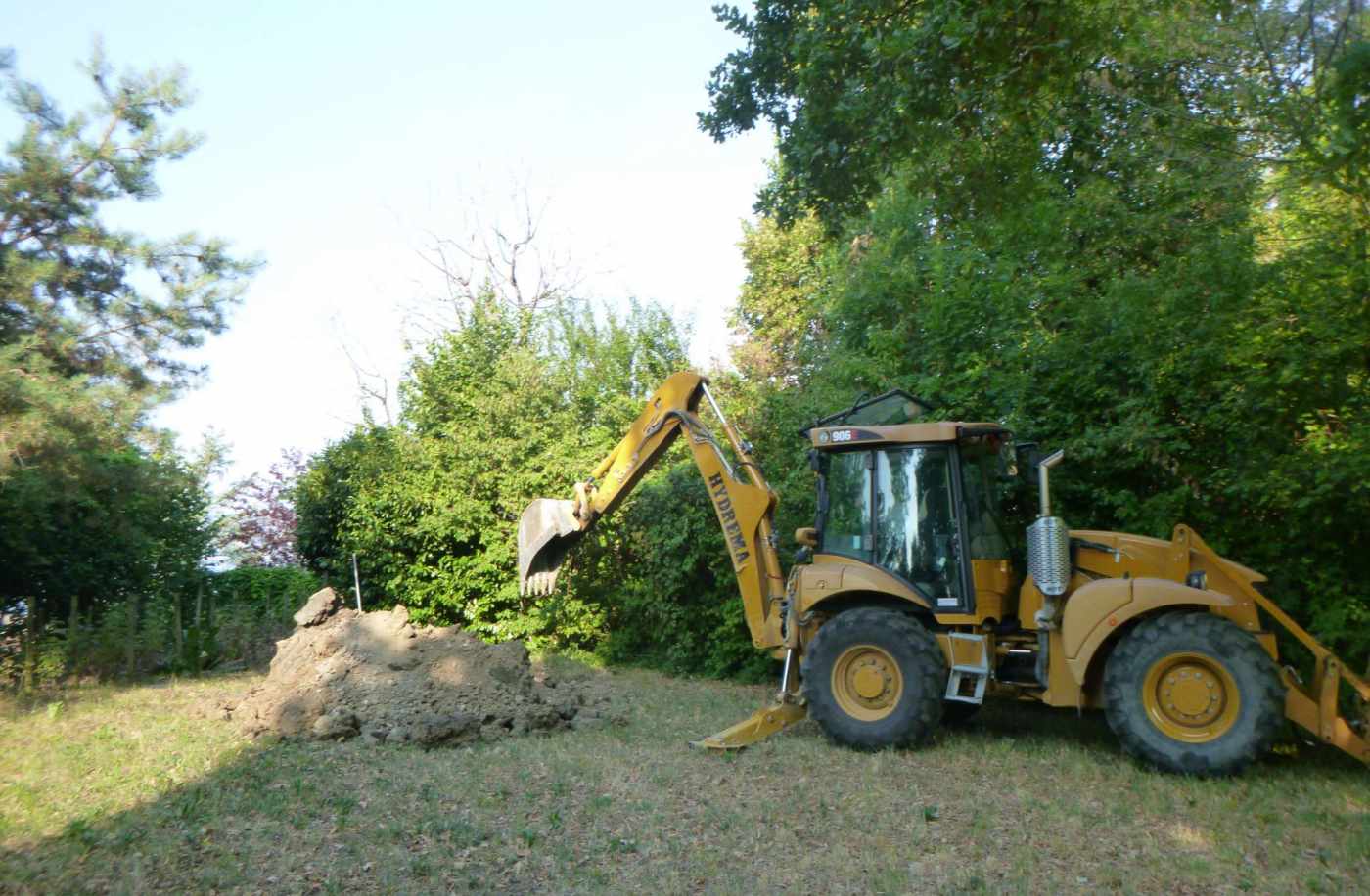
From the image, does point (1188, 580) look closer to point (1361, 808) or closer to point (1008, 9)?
point (1361, 808)

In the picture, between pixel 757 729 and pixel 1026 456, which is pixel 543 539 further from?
pixel 1026 456

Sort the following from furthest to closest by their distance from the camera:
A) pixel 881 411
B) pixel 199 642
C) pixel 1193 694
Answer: pixel 199 642 → pixel 881 411 → pixel 1193 694

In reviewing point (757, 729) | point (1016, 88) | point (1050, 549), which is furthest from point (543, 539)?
point (1016, 88)

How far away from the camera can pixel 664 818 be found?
6.46 m

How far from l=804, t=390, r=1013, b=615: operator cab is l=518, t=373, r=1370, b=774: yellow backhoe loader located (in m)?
0.01

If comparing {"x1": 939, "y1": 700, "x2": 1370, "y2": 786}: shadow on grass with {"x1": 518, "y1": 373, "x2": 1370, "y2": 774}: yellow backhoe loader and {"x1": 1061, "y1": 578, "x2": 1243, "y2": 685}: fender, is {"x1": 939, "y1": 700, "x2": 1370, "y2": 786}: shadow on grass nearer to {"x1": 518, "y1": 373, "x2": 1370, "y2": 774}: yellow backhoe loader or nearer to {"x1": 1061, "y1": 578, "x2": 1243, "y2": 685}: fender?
{"x1": 518, "y1": 373, "x2": 1370, "y2": 774}: yellow backhoe loader

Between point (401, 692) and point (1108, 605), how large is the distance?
5.99 meters

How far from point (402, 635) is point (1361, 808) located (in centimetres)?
806

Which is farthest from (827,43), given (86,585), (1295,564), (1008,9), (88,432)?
(86,585)

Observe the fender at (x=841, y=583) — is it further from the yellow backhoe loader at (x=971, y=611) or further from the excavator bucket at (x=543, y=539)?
the excavator bucket at (x=543, y=539)

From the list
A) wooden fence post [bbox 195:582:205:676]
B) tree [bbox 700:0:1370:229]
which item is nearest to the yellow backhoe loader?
tree [bbox 700:0:1370:229]

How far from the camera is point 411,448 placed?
1600 cm

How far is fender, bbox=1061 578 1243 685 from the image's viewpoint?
7289 millimetres

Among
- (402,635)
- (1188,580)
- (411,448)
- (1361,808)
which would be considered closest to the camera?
(1361,808)
